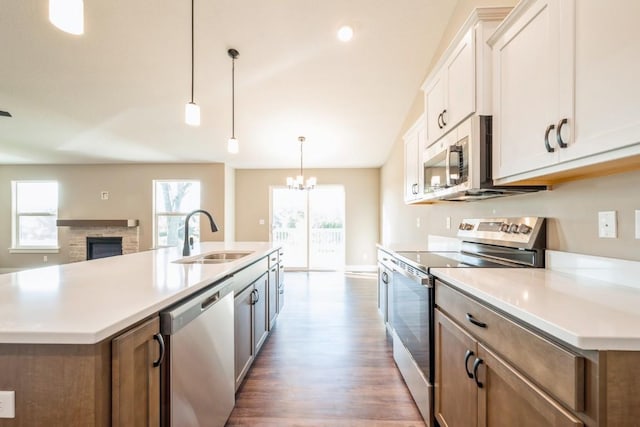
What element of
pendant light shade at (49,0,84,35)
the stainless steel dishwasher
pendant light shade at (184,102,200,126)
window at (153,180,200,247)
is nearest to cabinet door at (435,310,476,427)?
the stainless steel dishwasher

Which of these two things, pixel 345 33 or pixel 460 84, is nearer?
pixel 460 84

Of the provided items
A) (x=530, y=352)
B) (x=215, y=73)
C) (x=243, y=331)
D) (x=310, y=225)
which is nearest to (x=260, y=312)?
(x=243, y=331)

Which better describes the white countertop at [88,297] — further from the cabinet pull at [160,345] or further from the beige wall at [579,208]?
the beige wall at [579,208]

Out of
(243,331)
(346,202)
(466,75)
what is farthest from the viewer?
(346,202)

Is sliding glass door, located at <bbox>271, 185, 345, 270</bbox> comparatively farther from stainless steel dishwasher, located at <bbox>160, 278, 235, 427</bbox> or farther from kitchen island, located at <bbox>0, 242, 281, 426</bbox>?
kitchen island, located at <bbox>0, 242, 281, 426</bbox>

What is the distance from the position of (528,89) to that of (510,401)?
4.22 ft

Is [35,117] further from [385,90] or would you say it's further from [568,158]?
[568,158]

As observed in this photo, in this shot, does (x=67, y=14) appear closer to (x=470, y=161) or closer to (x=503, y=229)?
(x=470, y=161)

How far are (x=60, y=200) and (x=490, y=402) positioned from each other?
8.20 metres

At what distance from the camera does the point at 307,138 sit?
15.8 ft

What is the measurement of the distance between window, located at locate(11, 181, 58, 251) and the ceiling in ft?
4.23

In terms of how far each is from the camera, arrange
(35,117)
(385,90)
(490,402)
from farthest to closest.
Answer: (35,117) → (385,90) → (490,402)

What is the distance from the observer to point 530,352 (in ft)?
2.62

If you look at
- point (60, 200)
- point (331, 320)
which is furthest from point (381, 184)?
point (60, 200)
